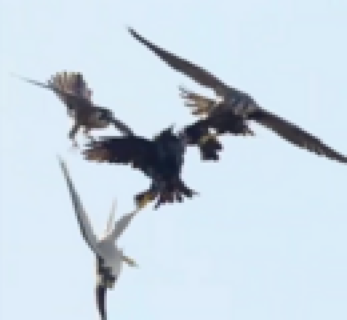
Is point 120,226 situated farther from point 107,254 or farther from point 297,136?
point 297,136

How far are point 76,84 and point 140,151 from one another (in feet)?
8.88

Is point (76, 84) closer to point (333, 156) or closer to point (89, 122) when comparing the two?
Answer: point (89, 122)

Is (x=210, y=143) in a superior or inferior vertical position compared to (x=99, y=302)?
superior

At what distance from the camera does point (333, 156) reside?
40.7m

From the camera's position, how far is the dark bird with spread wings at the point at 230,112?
39.2 m

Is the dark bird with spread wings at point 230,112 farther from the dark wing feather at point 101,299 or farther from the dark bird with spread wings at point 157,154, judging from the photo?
the dark wing feather at point 101,299

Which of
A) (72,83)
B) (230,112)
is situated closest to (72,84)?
(72,83)

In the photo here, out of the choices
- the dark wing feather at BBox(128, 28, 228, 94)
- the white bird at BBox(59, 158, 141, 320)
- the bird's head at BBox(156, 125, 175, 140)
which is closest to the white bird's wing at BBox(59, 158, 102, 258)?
the white bird at BBox(59, 158, 141, 320)

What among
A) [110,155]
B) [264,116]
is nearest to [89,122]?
[110,155]

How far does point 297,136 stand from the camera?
40750mm

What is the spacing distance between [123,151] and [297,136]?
431 centimetres

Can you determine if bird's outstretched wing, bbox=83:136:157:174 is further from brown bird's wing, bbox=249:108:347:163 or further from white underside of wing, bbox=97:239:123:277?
brown bird's wing, bbox=249:108:347:163

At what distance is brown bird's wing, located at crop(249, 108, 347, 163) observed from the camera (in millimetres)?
40469

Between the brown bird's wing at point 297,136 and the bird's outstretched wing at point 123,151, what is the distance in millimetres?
2705
